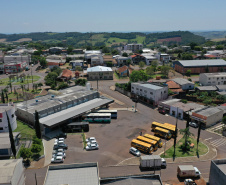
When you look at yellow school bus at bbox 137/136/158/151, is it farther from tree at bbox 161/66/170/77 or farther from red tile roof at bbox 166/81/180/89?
tree at bbox 161/66/170/77

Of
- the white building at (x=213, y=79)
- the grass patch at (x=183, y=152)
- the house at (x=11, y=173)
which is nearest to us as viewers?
the house at (x=11, y=173)

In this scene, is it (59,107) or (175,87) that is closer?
(59,107)

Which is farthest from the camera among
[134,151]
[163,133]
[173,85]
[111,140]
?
[173,85]

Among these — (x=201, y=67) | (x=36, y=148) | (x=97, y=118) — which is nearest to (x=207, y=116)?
(x=97, y=118)

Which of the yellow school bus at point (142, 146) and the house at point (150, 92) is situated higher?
the house at point (150, 92)

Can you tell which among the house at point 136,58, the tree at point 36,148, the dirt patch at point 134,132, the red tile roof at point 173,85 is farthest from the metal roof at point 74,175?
the house at point 136,58

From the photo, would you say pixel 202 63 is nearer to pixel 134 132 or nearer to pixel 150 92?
pixel 150 92

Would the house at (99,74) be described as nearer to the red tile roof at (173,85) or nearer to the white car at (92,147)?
the red tile roof at (173,85)
